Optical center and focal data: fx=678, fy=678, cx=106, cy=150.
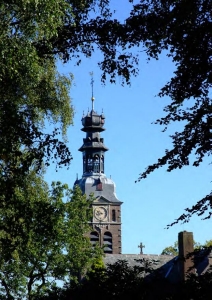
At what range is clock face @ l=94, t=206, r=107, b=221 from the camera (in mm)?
107312

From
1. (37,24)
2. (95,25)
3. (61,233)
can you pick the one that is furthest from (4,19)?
(61,233)

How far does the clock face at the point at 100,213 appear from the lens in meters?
107

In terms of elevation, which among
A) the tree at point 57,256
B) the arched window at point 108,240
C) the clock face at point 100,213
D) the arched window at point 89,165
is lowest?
the tree at point 57,256

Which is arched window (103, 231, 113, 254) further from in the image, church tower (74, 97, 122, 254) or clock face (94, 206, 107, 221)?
clock face (94, 206, 107, 221)

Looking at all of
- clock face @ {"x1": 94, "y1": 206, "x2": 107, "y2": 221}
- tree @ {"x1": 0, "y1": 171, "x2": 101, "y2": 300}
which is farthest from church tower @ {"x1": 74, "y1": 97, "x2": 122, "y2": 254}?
tree @ {"x1": 0, "y1": 171, "x2": 101, "y2": 300}

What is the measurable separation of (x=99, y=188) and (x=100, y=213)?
3981mm

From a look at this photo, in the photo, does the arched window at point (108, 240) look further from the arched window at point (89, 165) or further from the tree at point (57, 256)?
the tree at point (57, 256)

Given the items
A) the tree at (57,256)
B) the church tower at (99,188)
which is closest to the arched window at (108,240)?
the church tower at (99,188)

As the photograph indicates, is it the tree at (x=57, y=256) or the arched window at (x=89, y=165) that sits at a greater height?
the arched window at (x=89, y=165)

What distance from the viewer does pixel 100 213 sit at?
354 ft

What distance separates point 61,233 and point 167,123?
27968 millimetres

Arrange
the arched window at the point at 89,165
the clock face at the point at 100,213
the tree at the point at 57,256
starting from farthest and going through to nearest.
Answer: the arched window at the point at 89,165 → the clock face at the point at 100,213 → the tree at the point at 57,256

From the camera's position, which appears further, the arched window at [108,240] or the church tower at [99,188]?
the church tower at [99,188]

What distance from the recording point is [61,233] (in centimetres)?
3769
